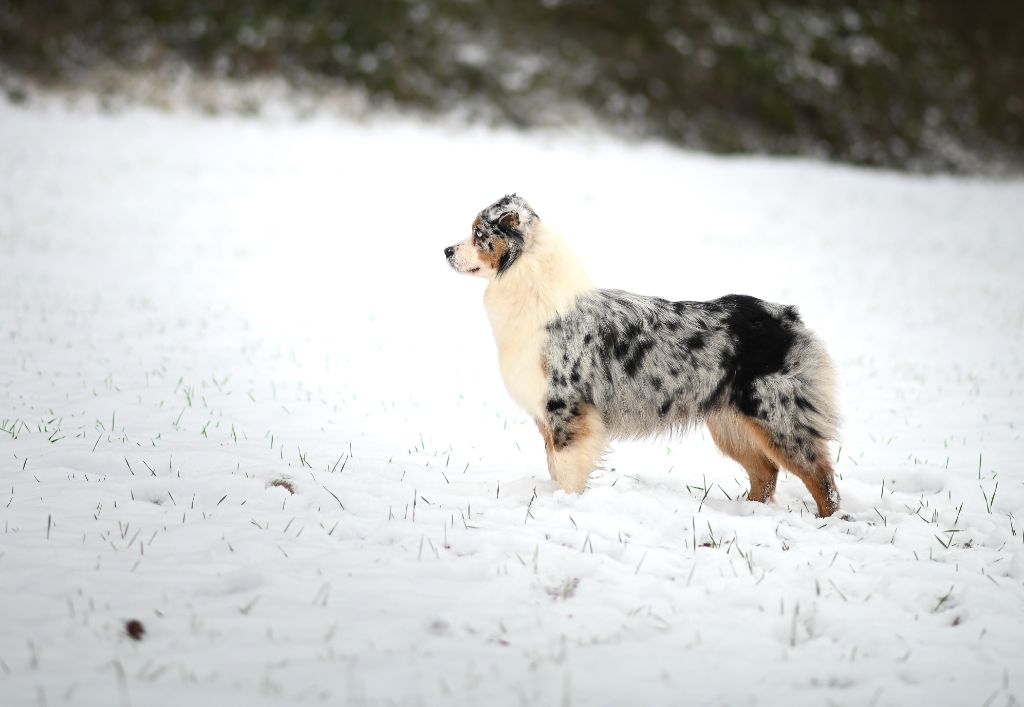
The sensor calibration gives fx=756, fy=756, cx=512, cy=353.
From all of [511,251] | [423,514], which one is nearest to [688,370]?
[511,251]

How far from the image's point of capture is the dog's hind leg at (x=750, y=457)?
5.52 m

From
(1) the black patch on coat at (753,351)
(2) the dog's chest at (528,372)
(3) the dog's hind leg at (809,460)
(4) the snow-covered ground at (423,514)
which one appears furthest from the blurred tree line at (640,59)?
(3) the dog's hind leg at (809,460)

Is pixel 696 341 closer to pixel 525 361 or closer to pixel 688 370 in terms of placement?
pixel 688 370

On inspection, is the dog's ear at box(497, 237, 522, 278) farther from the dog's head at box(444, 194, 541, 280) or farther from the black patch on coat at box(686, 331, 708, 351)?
the black patch on coat at box(686, 331, 708, 351)

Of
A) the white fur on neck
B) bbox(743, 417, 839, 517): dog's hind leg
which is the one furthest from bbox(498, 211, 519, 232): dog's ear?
bbox(743, 417, 839, 517): dog's hind leg

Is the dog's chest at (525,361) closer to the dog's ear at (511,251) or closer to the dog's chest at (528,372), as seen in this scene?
the dog's chest at (528,372)

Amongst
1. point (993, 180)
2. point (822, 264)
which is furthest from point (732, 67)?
point (822, 264)

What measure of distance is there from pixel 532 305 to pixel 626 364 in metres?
0.79

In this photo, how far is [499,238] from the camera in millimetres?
5316

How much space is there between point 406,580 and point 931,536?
333cm

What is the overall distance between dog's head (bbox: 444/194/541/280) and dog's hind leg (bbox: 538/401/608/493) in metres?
1.10

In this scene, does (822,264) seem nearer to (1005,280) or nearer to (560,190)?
(1005,280)

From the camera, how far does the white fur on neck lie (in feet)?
17.2

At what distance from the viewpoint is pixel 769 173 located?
26.0 meters
